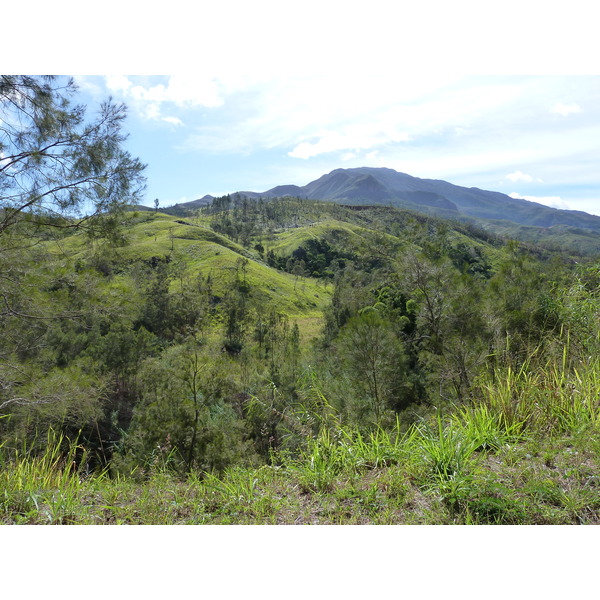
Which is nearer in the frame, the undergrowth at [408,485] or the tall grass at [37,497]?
the undergrowth at [408,485]

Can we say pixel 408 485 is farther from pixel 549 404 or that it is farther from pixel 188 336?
pixel 188 336

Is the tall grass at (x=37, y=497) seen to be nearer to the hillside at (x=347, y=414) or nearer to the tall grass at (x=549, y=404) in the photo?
the hillside at (x=347, y=414)

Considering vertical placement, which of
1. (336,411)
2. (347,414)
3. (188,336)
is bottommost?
(347,414)

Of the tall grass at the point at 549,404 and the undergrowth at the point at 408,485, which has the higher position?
the tall grass at the point at 549,404

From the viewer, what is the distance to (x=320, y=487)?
2094 mm

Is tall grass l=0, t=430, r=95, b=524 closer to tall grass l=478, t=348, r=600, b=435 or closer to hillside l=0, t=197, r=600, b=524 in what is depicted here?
hillside l=0, t=197, r=600, b=524

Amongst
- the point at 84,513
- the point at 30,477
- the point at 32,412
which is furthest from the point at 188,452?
the point at 84,513

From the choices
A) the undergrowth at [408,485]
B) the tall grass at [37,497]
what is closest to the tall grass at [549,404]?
the undergrowth at [408,485]

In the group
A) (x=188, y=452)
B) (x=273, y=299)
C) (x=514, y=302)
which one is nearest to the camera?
(x=514, y=302)

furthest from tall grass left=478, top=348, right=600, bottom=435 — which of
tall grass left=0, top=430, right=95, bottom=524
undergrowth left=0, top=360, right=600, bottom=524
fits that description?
tall grass left=0, top=430, right=95, bottom=524

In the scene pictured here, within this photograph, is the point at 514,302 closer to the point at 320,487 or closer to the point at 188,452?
the point at 320,487

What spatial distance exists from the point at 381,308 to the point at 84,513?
14.4 metres

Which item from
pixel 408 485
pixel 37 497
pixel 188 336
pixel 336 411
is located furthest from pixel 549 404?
pixel 188 336

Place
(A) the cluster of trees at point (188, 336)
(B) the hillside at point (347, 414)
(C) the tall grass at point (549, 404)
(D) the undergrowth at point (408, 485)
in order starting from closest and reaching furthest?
(D) the undergrowth at point (408, 485), (B) the hillside at point (347, 414), (C) the tall grass at point (549, 404), (A) the cluster of trees at point (188, 336)
